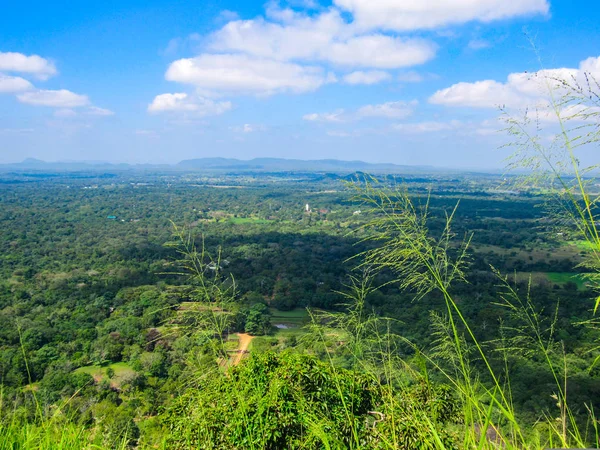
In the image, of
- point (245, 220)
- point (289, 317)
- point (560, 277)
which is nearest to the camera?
point (289, 317)

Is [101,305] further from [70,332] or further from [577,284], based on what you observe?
[577,284]

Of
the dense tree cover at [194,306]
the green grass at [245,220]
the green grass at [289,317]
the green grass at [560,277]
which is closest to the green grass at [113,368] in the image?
the dense tree cover at [194,306]

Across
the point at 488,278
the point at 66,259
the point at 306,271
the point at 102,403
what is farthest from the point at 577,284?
the point at 66,259

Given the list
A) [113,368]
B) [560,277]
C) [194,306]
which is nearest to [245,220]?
[560,277]

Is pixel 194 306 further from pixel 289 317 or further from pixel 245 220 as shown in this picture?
pixel 245 220

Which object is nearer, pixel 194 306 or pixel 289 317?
pixel 194 306

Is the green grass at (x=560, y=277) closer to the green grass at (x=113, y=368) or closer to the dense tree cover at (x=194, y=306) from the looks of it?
the dense tree cover at (x=194, y=306)

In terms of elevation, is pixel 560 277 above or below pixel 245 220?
below

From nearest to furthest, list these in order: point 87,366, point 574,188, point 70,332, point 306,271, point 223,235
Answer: point 574,188, point 87,366, point 70,332, point 306,271, point 223,235
